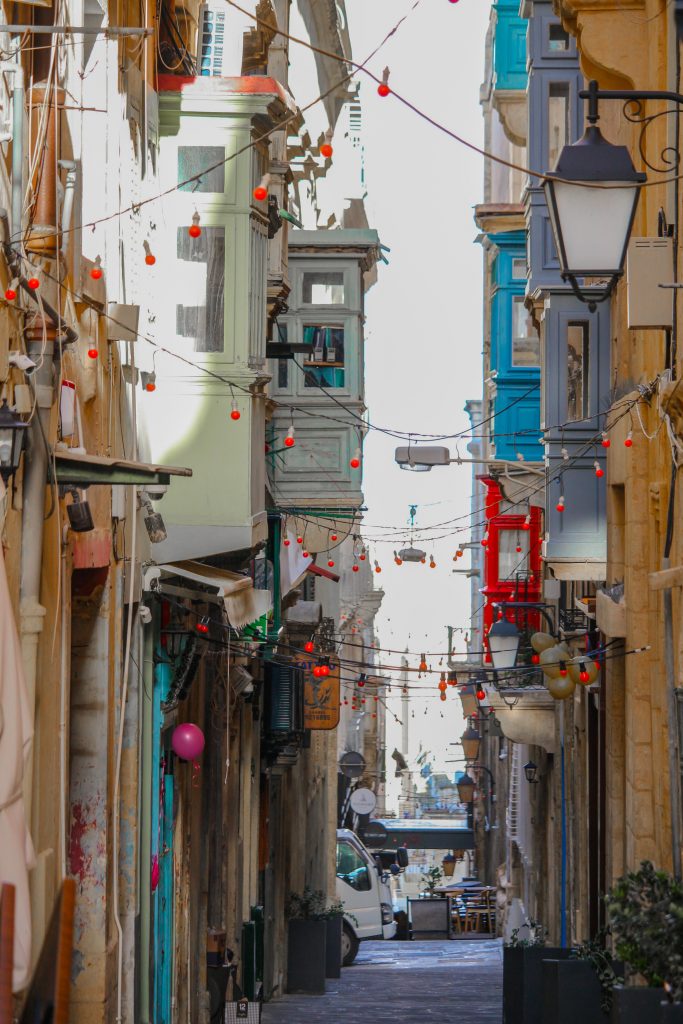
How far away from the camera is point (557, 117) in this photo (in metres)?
20.4

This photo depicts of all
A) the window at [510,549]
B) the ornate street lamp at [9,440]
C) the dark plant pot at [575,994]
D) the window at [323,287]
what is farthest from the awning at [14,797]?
the window at [510,549]

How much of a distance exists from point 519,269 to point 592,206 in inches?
811

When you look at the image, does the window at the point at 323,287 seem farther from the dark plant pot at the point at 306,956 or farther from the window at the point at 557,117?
the dark plant pot at the point at 306,956

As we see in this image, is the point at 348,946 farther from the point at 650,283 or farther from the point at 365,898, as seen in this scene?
the point at 650,283

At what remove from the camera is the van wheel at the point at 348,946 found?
95.5 ft

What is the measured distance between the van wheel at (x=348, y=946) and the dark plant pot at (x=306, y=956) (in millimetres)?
4486

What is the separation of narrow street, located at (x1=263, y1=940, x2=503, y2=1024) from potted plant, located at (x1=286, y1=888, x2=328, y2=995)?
35 cm

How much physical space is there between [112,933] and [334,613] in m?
28.3

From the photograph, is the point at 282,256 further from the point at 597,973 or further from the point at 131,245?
the point at 597,973

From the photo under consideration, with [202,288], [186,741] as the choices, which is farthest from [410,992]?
[202,288]

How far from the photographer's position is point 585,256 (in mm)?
7371

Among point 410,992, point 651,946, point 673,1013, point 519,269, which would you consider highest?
point 519,269

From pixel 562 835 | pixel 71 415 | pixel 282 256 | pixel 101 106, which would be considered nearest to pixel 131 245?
pixel 101 106

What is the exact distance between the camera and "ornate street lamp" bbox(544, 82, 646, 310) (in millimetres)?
7352
